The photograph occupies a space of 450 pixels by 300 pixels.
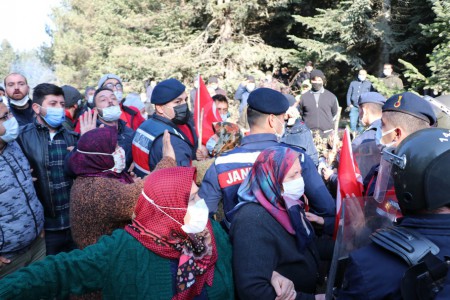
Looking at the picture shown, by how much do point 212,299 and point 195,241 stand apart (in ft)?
1.07

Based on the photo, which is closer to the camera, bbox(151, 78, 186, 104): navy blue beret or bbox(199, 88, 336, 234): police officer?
bbox(199, 88, 336, 234): police officer

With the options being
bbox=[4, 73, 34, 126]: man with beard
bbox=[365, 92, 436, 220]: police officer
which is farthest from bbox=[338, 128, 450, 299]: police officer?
bbox=[4, 73, 34, 126]: man with beard

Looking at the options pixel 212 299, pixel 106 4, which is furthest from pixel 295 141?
pixel 106 4

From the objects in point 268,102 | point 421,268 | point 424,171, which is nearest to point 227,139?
point 268,102

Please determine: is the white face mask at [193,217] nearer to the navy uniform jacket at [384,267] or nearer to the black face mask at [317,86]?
the navy uniform jacket at [384,267]

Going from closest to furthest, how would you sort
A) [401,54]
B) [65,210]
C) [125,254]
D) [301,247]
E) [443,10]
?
[125,254] → [301,247] → [65,210] → [443,10] → [401,54]

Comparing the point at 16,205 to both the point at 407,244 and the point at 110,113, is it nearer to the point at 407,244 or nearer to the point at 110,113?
the point at 110,113

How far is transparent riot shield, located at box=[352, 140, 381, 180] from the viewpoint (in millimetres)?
3486

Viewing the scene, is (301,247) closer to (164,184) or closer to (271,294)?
(271,294)

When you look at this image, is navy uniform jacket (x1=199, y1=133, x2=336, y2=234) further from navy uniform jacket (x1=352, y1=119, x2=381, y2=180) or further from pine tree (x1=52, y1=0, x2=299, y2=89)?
pine tree (x1=52, y1=0, x2=299, y2=89)

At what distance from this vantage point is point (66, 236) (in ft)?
13.3

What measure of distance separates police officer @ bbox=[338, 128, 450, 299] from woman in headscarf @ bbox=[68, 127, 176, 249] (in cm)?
139

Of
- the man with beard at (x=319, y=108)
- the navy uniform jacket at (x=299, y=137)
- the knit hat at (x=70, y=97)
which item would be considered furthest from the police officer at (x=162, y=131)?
the man with beard at (x=319, y=108)

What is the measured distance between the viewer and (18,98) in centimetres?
516
